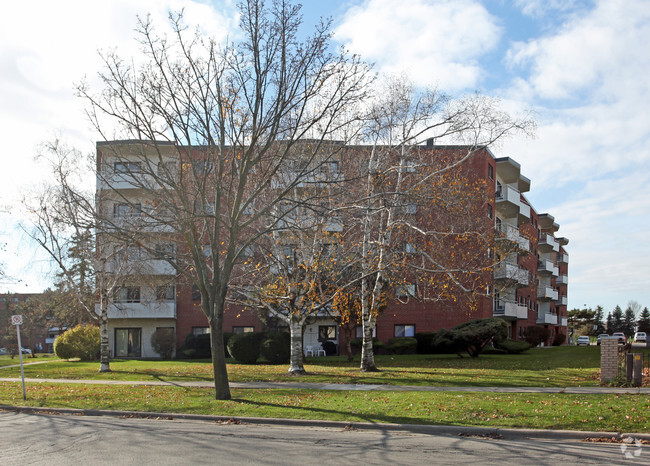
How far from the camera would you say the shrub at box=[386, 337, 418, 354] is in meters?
36.5

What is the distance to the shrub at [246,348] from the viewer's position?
29016 millimetres

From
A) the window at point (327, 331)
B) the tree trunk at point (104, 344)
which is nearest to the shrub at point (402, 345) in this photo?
the window at point (327, 331)

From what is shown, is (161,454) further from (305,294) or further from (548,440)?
(305,294)

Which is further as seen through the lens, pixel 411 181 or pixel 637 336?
pixel 637 336

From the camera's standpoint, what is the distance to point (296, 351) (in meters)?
22.2

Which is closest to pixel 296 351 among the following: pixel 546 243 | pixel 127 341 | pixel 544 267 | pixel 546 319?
pixel 127 341

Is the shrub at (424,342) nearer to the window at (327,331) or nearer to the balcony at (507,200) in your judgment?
the window at (327,331)

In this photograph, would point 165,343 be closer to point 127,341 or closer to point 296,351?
point 127,341

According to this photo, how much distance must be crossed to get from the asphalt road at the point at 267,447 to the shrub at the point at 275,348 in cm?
1724

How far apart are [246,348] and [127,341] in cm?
1697

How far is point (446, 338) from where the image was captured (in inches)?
1182

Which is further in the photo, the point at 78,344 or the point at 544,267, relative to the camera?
the point at 544,267

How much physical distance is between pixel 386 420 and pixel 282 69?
27.4 feet

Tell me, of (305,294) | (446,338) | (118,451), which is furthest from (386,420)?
(446,338)
